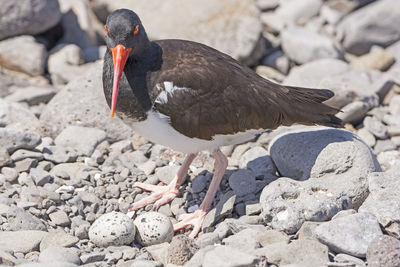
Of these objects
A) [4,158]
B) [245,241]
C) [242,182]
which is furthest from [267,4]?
[245,241]

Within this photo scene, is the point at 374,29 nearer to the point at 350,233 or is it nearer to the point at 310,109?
the point at 310,109

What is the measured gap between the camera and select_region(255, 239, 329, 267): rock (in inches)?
209

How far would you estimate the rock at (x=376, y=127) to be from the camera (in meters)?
8.64

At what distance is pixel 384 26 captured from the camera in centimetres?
1178

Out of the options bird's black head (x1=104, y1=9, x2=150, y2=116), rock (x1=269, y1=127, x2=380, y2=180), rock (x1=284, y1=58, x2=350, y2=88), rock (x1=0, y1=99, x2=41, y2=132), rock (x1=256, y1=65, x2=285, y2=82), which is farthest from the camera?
rock (x1=256, y1=65, x2=285, y2=82)

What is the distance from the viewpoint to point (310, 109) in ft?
22.5

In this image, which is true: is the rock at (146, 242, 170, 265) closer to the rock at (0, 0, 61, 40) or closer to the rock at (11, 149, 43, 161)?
the rock at (11, 149, 43, 161)

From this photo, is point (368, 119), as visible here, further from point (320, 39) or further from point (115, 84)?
point (115, 84)

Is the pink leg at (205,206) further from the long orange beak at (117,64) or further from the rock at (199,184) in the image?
the long orange beak at (117,64)

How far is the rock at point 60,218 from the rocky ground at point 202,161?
2 centimetres

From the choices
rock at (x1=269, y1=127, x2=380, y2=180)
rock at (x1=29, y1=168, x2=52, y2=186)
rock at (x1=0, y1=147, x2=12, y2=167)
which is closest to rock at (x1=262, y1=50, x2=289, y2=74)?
rock at (x1=269, y1=127, x2=380, y2=180)

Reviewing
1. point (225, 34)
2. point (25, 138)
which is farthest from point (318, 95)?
point (225, 34)

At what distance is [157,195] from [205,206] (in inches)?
26.7

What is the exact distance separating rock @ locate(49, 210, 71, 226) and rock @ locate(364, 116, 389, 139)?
4.70m
